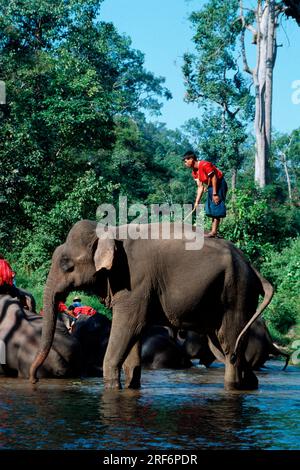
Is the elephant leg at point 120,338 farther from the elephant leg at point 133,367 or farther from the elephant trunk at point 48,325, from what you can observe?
the elephant trunk at point 48,325

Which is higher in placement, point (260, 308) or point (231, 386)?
point (260, 308)

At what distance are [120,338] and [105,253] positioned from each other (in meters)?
1.01

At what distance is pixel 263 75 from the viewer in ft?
123

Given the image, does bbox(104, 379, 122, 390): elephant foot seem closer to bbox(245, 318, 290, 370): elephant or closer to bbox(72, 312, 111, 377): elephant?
bbox(72, 312, 111, 377): elephant

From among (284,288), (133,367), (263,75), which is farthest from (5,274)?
(263,75)

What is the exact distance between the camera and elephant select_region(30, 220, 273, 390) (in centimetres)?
1079

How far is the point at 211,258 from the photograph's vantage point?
11117 millimetres

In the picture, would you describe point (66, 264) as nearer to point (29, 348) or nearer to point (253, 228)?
point (29, 348)

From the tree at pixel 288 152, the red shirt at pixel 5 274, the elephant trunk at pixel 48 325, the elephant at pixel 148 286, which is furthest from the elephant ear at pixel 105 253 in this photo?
the tree at pixel 288 152

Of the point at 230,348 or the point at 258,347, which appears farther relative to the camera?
the point at 258,347

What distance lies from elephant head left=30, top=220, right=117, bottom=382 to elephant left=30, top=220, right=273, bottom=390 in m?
0.01

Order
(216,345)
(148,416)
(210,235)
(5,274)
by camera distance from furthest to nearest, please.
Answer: (5,274), (216,345), (210,235), (148,416)

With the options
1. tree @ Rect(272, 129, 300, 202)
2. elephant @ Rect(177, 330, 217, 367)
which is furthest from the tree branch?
elephant @ Rect(177, 330, 217, 367)

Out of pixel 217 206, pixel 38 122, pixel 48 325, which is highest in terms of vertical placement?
pixel 38 122
